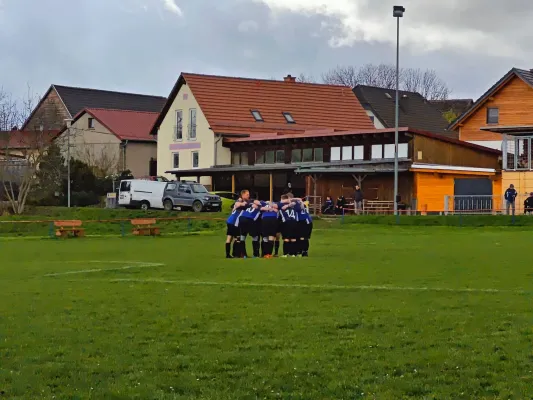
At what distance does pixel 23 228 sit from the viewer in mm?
51500

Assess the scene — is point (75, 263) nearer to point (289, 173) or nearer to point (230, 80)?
point (289, 173)

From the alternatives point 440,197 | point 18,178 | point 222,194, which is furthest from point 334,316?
point 18,178

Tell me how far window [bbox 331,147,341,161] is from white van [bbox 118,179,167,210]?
1142 centimetres

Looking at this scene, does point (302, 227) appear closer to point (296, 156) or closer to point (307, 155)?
point (307, 155)

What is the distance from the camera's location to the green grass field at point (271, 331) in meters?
9.22

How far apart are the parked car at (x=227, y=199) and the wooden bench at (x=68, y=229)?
1379cm

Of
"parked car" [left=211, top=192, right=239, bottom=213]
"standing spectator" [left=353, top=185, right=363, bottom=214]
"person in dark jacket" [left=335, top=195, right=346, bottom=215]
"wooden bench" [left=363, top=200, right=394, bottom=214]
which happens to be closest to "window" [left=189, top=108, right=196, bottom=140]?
"parked car" [left=211, top=192, right=239, bottom=213]

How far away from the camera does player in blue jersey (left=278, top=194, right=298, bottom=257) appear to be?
26000 millimetres

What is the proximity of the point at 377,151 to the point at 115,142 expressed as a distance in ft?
94.3

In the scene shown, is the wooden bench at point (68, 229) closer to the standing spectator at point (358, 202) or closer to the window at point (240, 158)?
the standing spectator at point (358, 202)

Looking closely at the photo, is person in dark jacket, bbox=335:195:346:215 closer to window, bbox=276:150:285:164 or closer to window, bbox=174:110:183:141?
window, bbox=276:150:285:164

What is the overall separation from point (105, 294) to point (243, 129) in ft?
185

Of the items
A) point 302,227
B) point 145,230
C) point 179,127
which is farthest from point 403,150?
point 302,227

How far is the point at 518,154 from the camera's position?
180ft
